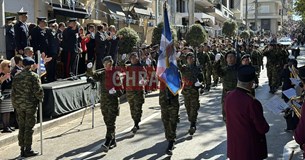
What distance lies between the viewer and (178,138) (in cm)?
977

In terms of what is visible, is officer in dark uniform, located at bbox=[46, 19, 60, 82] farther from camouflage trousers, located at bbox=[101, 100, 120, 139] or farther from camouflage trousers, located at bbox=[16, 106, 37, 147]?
camouflage trousers, located at bbox=[16, 106, 37, 147]

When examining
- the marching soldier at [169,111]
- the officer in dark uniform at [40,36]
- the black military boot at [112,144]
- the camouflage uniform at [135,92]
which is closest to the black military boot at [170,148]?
the marching soldier at [169,111]

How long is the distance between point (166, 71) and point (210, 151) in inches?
71.4

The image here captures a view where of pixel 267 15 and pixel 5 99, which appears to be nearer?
pixel 5 99

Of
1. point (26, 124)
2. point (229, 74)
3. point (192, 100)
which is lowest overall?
point (26, 124)

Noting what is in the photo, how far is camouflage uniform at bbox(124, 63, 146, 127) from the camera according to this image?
424 inches

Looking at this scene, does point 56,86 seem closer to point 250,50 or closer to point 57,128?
point 57,128

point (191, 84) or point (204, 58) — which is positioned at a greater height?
point (204, 58)

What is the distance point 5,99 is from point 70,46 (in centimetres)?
411

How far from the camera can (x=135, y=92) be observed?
10930 mm

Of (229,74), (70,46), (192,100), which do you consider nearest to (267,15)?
(70,46)

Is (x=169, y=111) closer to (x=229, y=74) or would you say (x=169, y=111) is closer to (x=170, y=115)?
(x=170, y=115)

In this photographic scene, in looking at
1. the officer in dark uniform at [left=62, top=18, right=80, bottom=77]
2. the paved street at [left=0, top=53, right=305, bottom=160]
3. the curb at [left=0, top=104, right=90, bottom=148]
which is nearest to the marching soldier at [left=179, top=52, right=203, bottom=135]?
the paved street at [left=0, top=53, right=305, bottom=160]

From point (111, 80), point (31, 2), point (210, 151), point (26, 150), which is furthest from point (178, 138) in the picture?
point (31, 2)
